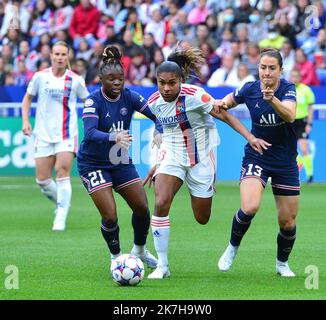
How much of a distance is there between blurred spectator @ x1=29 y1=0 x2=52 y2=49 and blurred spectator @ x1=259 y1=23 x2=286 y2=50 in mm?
6076

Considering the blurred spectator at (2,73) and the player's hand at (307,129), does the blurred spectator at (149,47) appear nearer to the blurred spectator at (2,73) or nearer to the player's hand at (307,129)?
the blurred spectator at (2,73)

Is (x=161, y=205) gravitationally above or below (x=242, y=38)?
below

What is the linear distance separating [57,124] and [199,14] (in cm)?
1097

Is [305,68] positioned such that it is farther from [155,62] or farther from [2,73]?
[2,73]

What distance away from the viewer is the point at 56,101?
14352mm

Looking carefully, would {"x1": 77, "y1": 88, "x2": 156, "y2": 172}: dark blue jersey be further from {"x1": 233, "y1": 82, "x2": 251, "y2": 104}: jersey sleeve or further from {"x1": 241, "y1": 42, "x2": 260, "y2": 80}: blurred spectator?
{"x1": 241, "y1": 42, "x2": 260, "y2": 80}: blurred spectator

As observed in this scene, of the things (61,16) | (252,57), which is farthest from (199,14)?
(61,16)

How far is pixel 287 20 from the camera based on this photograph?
2305cm

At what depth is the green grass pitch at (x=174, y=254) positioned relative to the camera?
8.82m

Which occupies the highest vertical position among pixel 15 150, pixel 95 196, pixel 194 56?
pixel 194 56

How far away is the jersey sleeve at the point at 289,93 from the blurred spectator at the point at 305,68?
12.2 meters

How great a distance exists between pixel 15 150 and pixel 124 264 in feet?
42.3
